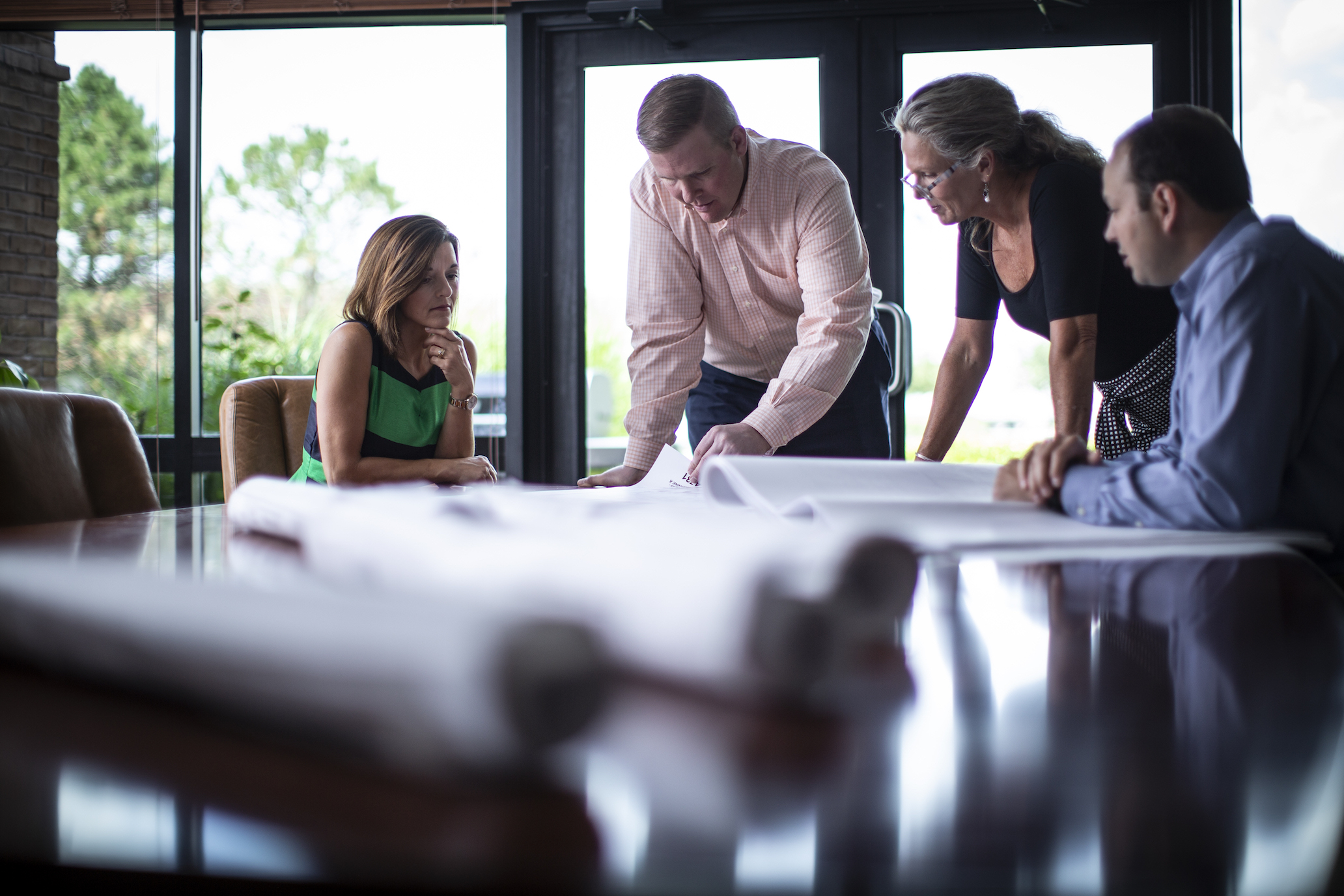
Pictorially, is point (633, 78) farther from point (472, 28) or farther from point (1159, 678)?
point (1159, 678)

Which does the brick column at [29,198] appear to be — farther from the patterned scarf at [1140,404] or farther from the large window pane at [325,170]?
the patterned scarf at [1140,404]

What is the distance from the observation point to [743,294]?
7.00 ft

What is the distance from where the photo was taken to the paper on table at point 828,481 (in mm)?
871

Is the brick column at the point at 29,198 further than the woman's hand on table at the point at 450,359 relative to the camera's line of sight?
Yes

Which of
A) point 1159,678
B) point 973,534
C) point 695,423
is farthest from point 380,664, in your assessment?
point 695,423

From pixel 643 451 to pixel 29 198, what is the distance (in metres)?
3.27

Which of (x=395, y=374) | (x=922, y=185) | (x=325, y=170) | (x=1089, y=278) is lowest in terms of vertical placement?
(x=395, y=374)

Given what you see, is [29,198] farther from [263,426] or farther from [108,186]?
[263,426]

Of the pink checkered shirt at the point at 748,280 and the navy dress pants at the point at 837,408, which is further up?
the pink checkered shirt at the point at 748,280

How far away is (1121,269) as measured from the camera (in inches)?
67.7

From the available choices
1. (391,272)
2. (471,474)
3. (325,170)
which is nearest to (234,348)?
(325,170)

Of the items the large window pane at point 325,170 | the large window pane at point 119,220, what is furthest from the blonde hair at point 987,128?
the large window pane at point 119,220

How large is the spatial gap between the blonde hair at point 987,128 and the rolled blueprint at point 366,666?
1.69 m

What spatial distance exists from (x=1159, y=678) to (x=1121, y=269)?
1.49 meters
